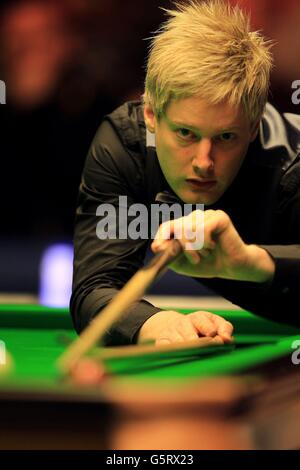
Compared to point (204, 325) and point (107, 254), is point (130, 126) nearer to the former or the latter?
point (107, 254)

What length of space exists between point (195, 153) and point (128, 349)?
1.98 ft

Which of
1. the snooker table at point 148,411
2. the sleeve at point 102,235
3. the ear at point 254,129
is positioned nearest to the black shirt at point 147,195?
the sleeve at point 102,235

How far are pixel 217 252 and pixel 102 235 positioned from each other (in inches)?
22.8

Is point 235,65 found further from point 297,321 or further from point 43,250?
point 43,250

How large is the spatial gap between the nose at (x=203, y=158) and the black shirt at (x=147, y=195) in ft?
1.16

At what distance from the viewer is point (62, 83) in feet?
18.6

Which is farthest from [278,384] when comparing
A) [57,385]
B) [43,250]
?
[43,250]

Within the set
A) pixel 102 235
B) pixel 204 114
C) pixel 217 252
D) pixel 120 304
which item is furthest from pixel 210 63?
pixel 120 304

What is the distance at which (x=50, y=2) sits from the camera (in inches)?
209

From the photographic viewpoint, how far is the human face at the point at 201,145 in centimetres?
234

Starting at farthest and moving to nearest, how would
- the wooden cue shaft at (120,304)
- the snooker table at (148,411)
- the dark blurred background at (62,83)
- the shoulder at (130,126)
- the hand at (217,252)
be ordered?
the dark blurred background at (62,83), the shoulder at (130,126), the hand at (217,252), the wooden cue shaft at (120,304), the snooker table at (148,411)

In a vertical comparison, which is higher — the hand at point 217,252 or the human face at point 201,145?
the human face at point 201,145

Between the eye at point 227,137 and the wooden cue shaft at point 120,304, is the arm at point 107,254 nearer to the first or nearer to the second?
the wooden cue shaft at point 120,304

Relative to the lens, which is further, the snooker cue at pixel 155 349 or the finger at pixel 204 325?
the finger at pixel 204 325
